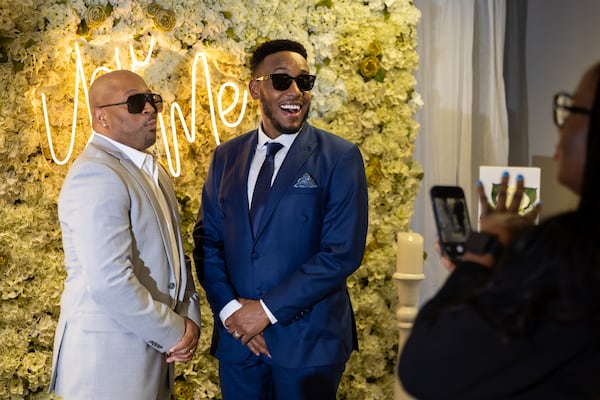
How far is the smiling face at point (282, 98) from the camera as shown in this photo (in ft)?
9.77

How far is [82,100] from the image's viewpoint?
3656 millimetres

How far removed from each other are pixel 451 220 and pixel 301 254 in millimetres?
1150

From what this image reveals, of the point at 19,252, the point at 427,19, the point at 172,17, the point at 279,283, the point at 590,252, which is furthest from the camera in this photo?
the point at 427,19

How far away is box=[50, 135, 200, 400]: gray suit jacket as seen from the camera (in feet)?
8.12

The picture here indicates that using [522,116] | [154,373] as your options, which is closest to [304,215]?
[154,373]

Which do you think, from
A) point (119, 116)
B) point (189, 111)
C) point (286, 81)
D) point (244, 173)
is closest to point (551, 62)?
point (189, 111)

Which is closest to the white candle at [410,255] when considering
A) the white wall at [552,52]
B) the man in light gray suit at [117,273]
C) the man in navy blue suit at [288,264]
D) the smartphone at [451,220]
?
the man in navy blue suit at [288,264]

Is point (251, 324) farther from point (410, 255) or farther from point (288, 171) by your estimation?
point (410, 255)

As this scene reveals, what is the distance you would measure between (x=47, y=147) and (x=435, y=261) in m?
2.48

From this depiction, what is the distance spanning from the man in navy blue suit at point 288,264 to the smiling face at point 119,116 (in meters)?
0.38

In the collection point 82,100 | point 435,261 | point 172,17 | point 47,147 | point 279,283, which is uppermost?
point 172,17

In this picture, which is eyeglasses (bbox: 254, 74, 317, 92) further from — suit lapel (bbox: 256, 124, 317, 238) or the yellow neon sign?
the yellow neon sign

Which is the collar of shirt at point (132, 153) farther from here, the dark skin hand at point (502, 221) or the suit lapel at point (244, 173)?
the dark skin hand at point (502, 221)

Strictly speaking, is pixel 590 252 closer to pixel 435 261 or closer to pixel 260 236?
pixel 260 236
